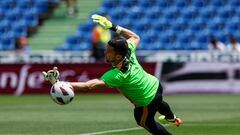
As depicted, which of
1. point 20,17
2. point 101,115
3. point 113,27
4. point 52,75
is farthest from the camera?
point 20,17

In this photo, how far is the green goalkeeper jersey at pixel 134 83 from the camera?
29.0 feet

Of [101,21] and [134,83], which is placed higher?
[101,21]

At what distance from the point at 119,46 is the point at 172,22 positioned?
21576 millimetres

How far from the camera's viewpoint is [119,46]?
8.84m

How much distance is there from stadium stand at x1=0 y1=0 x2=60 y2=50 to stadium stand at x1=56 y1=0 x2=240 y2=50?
92.4 inches

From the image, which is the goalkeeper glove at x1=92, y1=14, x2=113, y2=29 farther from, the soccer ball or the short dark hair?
the soccer ball

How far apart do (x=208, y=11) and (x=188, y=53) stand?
5524 mm

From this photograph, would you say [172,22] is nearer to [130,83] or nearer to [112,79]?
[130,83]

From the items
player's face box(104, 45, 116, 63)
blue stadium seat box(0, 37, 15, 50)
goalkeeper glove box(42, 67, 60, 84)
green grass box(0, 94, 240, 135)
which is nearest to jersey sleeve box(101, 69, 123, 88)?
player's face box(104, 45, 116, 63)

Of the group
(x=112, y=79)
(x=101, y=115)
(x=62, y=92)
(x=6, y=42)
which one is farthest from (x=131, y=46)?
(x=6, y=42)

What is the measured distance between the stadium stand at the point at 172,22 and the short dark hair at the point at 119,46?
20.0 metres

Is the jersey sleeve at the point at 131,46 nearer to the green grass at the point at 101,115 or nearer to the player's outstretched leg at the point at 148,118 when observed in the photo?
the player's outstretched leg at the point at 148,118

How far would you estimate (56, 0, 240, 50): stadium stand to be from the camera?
2928 cm

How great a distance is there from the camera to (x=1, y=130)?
12.2m
